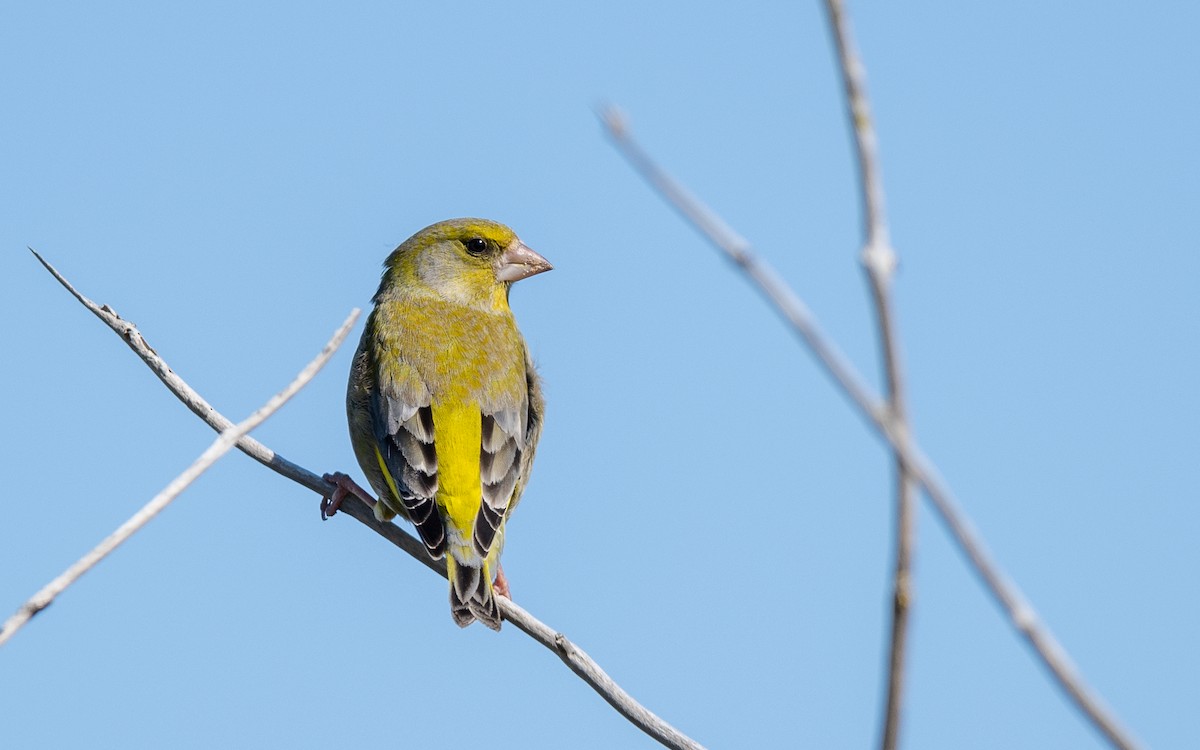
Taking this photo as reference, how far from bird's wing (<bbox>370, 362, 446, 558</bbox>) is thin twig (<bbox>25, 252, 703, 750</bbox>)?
0.16m

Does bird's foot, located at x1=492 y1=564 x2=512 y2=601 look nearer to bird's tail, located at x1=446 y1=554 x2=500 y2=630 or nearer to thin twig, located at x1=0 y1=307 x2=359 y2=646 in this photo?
bird's tail, located at x1=446 y1=554 x2=500 y2=630

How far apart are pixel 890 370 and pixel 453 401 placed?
521cm

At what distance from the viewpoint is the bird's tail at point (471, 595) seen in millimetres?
5555

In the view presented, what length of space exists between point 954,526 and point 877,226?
37cm

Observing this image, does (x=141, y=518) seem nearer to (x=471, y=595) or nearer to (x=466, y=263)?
(x=471, y=595)

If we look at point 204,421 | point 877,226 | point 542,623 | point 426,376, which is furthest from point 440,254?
point 877,226

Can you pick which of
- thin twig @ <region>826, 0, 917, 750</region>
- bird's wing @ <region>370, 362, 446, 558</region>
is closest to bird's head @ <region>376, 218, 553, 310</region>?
bird's wing @ <region>370, 362, 446, 558</region>

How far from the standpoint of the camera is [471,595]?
5.74 m

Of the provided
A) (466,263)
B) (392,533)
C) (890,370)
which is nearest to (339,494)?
(392,533)

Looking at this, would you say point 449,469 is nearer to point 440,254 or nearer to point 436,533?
point 436,533

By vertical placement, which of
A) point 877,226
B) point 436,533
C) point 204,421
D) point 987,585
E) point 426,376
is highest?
point 426,376

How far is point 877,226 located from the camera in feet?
5.53

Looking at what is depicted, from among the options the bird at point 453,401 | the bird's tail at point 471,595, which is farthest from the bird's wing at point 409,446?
the bird's tail at point 471,595

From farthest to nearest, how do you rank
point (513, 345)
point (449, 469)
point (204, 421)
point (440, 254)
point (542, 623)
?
point (440, 254), point (513, 345), point (449, 469), point (204, 421), point (542, 623)
